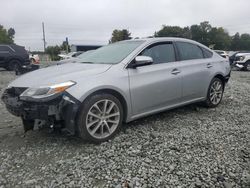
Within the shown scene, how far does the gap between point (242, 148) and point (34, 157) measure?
283cm

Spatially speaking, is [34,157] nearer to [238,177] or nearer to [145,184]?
[145,184]

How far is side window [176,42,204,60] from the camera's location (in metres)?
4.78

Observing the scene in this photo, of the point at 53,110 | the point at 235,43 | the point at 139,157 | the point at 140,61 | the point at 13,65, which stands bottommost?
the point at 139,157

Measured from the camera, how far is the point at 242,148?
346 cm

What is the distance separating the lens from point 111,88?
11.7 feet

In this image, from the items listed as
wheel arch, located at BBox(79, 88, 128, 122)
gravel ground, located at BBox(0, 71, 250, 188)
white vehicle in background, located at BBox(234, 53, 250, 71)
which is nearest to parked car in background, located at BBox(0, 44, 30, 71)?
gravel ground, located at BBox(0, 71, 250, 188)

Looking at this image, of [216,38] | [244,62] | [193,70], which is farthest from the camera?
[216,38]

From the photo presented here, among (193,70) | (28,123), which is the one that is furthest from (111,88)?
(193,70)

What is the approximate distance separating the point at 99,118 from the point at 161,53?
5.72ft

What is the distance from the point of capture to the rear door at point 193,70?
4668 mm

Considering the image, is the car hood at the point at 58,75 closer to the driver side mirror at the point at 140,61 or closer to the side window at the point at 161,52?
the driver side mirror at the point at 140,61

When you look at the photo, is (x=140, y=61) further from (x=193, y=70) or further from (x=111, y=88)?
(x=193, y=70)

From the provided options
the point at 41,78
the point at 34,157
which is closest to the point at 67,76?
the point at 41,78

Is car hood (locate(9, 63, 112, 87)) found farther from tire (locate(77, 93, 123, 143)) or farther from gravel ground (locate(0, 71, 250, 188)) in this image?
gravel ground (locate(0, 71, 250, 188))
